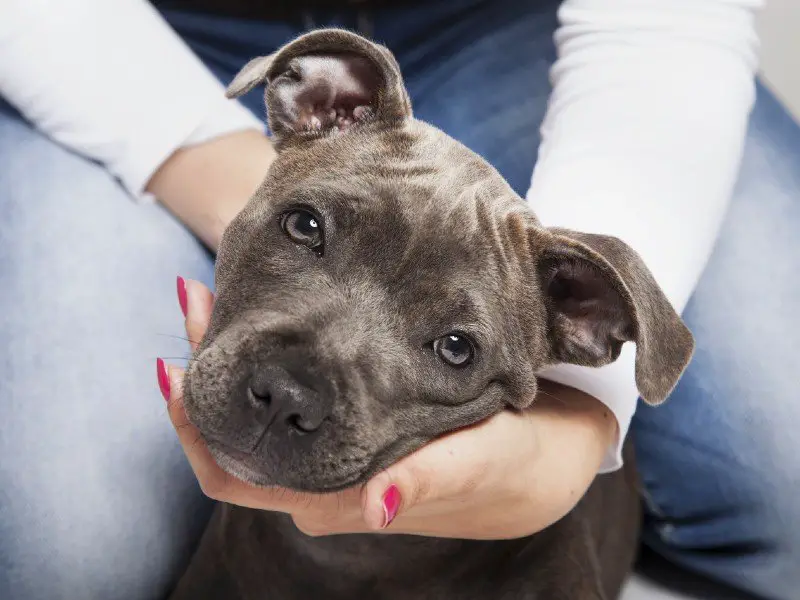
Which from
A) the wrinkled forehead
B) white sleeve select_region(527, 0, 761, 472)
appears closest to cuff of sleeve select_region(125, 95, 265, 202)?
the wrinkled forehead

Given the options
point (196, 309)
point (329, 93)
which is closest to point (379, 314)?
point (196, 309)

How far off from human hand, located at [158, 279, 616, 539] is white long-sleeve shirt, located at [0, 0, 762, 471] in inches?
4.7

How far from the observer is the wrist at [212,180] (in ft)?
8.98

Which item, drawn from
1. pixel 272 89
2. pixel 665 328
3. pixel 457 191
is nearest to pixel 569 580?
pixel 665 328

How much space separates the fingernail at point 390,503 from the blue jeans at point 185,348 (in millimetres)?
1065

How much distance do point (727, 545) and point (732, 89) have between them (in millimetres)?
1527

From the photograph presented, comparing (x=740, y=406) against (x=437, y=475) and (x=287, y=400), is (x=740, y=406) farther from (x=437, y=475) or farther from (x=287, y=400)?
(x=287, y=400)

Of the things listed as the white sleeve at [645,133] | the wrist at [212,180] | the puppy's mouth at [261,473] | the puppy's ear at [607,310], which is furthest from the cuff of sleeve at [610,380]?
the wrist at [212,180]

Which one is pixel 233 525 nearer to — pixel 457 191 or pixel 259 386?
pixel 259 386

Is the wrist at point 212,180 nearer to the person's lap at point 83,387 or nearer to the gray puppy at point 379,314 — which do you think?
the person's lap at point 83,387

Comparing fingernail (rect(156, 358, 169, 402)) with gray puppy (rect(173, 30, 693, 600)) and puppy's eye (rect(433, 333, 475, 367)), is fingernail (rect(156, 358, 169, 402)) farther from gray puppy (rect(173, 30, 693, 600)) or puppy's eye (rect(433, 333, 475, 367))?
puppy's eye (rect(433, 333, 475, 367))

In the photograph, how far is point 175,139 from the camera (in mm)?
2730

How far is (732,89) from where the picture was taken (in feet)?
9.26

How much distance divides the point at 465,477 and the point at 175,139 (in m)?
1.43
